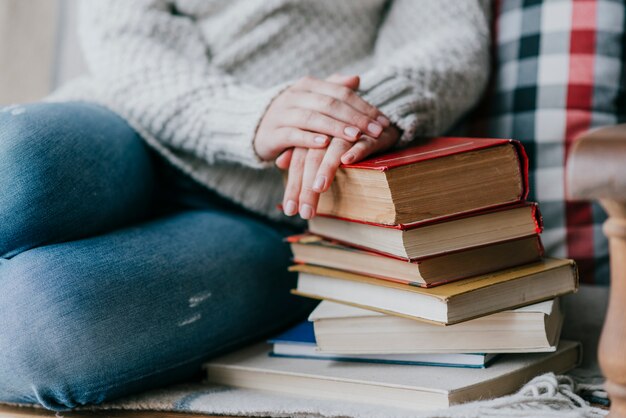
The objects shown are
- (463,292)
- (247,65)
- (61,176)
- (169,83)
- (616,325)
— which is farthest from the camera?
(247,65)

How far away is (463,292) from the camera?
656 mm

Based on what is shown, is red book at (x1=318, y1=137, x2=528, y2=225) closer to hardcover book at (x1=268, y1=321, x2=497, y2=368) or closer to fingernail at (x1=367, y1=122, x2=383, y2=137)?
fingernail at (x1=367, y1=122, x2=383, y2=137)

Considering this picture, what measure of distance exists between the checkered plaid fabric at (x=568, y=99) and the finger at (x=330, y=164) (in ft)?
1.39

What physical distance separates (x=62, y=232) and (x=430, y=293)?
1.35 ft

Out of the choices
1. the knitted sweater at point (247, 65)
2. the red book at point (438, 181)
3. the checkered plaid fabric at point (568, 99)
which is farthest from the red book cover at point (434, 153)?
the checkered plaid fabric at point (568, 99)

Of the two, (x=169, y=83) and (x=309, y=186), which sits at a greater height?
(x=169, y=83)

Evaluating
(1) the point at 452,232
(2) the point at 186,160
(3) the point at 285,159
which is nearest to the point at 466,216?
(1) the point at 452,232

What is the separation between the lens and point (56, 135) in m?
0.78

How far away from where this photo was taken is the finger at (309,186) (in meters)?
0.75

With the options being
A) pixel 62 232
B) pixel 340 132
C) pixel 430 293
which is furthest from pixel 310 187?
pixel 62 232

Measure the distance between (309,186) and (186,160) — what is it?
1.00ft

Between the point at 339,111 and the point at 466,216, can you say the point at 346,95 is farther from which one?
the point at 466,216

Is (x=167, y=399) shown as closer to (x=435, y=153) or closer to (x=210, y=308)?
(x=210, y=308)

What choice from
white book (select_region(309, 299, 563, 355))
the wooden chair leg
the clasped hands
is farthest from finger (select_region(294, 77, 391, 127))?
the wooden chair leg
